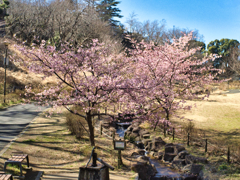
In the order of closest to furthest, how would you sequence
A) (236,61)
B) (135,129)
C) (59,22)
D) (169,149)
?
1. (169,149)
2. (135,129)
3. (59,22)
4. (236,61)

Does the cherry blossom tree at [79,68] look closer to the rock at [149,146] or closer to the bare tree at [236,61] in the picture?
the rock at [149,146]

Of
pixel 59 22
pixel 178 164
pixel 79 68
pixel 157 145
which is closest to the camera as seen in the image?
pixel 79 68

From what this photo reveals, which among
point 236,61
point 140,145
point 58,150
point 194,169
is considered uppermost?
point 236,61

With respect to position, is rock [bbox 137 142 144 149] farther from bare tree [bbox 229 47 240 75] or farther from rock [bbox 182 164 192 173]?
bare tree [bbox 229 47 240 75]

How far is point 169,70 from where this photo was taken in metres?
12.8

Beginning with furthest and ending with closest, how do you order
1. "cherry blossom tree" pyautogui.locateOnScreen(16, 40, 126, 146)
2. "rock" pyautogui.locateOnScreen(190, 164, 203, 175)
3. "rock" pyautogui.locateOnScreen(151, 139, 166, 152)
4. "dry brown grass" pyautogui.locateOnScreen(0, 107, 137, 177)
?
"rock" pyautogui.locateOnScreen(151, 139, 166, 152) < "rock" pyautogui.locateOnScreen(190, 164, 203, 175) < "cherry blossom tree" pyautogui.locateOnScreen(16, 40, 126, 146) < "dry brown grass" pyautogui.locateOnScreen(0, 107, 137, 177)

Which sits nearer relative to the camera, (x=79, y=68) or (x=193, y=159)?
(x=79, y=68)

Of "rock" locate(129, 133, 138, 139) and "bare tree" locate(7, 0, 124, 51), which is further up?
"bare tree" locate(7, 0, 124, 51)

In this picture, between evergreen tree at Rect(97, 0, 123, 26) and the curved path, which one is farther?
evergreen tree at Rect(97, 0, 123, 26)

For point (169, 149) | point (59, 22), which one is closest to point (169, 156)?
point (169, 149)

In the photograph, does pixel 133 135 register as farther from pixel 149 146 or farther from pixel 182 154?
pixel 182 154

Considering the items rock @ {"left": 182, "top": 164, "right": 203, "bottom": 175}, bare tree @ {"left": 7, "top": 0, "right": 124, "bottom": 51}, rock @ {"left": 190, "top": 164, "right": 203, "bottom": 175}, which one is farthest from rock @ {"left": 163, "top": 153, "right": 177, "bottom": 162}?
bare tree @ {"left": 7, "top": 0, "right": 124, "bottom": 51}

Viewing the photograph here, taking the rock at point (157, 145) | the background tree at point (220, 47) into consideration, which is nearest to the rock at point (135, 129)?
the rock at point (157, 145)

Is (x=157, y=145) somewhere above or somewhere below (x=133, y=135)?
above
